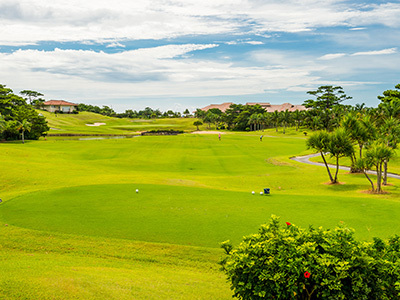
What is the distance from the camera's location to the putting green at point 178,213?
17.8 metres

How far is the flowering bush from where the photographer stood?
8.64 meters

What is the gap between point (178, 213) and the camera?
21.0 metres

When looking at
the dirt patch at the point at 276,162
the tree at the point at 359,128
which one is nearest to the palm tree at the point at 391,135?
the tree at the point at 359,128

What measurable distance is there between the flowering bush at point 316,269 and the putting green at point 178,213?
286 inches

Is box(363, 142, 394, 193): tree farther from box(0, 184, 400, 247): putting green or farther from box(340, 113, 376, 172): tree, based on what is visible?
box(0, 184, 400, 247): putting green

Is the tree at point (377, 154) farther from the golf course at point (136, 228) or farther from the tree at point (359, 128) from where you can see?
the tree at point (359, 128)

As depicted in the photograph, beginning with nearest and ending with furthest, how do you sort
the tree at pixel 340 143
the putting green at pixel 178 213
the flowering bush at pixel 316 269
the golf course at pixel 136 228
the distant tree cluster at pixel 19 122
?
the flowering bush at pixel 316 269 < the golf course at pixel 136 228 < the putting green at pixel 178 213 < the tree at pixel 340 143 < the distant tree cluster at pixel 19 122

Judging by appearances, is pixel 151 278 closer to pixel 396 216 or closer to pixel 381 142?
pixel 396 216

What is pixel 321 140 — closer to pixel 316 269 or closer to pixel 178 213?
pixel 178 213

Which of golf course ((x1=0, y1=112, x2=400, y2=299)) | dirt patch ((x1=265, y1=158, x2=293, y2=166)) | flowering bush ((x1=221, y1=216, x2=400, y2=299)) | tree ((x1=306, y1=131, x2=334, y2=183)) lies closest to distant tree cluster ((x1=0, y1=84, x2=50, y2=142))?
Answer: golf course ((x1=0, y1=112, x2=400, y2=299))

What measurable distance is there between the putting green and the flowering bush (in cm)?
727

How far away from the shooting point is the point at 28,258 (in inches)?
563

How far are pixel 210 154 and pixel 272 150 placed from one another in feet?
57.2

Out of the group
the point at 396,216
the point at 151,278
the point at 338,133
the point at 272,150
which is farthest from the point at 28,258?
the point at 272,150
